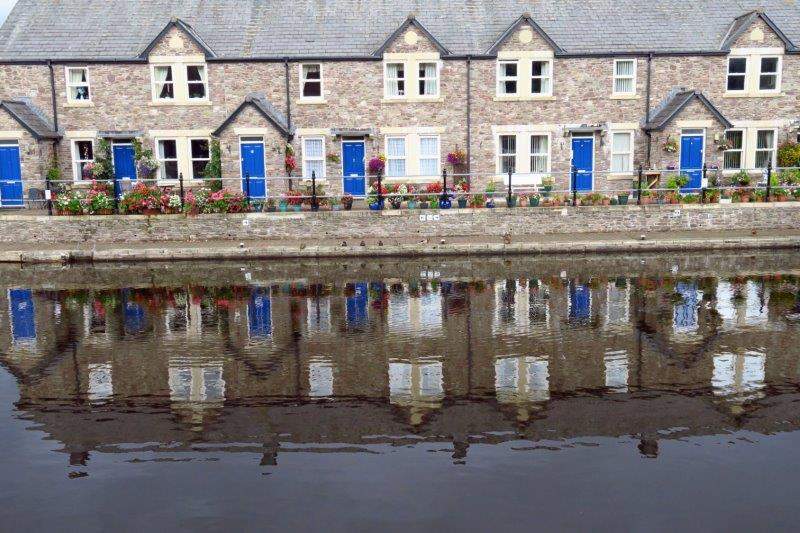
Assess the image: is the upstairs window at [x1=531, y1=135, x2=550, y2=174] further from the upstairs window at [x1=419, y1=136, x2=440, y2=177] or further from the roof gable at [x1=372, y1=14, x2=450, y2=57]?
the roof gable at [x1=372, y1=14, x2=450, y2=57]

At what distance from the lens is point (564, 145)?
29000 millimetres

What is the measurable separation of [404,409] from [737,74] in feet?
82.9

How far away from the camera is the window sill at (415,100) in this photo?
2856 centimetres

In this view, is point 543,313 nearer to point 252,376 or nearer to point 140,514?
point 252,376

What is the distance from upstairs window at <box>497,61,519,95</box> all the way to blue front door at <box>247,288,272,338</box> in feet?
50.7

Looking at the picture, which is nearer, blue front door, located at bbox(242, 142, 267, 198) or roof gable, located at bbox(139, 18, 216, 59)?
blue front door, located at bbox(242, 142, 267, 198)

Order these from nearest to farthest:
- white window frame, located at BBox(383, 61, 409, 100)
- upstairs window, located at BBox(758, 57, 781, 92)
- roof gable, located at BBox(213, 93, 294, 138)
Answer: roof gable, located at BBox(213, 93, 294, 138), white window frame, located at BBox(383, 61, 409, 100), upstairs window, located at BBox(758, 57, 781, 92)

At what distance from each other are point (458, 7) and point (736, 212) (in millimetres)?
13893

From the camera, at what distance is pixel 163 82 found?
28391 millimetres

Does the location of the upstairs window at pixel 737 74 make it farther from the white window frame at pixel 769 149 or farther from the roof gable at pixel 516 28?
the roof gable at pixel 516 28

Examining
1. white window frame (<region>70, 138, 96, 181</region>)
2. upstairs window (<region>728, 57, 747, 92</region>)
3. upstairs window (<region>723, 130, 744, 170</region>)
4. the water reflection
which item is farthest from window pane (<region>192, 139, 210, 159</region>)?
upstairs window (<region>728, 57, 747, 92</region>)

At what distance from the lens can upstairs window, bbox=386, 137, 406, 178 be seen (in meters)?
28.9

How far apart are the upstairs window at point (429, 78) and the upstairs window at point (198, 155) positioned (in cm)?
835

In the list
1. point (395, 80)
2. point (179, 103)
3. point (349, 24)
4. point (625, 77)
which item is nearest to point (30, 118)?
point (179, 103)
